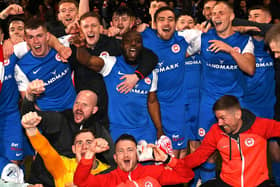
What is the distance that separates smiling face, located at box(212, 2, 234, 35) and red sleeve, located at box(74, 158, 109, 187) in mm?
2331

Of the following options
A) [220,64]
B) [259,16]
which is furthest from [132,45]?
[259,16]

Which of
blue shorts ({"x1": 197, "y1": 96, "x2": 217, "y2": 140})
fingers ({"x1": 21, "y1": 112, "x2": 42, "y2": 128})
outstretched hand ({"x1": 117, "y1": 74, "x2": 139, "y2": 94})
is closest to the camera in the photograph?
fingers ({"x1": 21, "y1": 112, "x2": 42, "y2": 128})

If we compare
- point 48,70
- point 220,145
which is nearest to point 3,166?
point 48,70

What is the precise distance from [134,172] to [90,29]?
1864 millimetres

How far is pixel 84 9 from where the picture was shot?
6715 mm

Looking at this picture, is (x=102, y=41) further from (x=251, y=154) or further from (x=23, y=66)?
(x=251, y=154)

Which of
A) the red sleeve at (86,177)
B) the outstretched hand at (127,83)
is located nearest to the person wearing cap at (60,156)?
the red sleeve at (86,177)

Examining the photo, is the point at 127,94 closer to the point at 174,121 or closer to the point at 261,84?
the point at 174,121

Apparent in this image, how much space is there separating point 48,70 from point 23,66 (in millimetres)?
275

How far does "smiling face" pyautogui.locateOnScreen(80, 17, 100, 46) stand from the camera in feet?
20.2

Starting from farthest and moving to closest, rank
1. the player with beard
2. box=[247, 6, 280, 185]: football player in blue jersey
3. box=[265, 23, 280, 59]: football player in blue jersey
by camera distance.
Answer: box=[247, 6, 280, 185]: football player in blue jersey → the player with beard → box=[265, 23, 280, 59]: football player in blue jersey

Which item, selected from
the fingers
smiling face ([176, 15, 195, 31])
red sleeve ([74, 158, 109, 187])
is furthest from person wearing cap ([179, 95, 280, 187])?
smiling face ([176, 15, 195, 31])

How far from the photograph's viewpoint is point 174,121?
263 inches

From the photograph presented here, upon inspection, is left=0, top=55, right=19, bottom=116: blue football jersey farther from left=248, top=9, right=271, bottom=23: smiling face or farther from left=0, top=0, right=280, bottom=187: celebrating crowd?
left=248, top=9, right=271, bottom=23: smiling face
